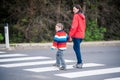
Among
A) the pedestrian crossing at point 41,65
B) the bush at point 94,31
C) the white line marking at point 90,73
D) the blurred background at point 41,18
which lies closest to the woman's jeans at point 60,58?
the pedestrian crossing at point 41,65

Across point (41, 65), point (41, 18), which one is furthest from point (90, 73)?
point (41, 18)

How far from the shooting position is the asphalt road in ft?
41.3

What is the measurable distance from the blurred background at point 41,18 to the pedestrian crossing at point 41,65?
20.2 ft

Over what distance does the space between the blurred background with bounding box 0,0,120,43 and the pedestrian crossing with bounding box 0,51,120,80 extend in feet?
20.2

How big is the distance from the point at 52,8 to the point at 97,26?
335cm

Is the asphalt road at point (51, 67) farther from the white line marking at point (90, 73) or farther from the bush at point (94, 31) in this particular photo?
the bush at point (94, 31)

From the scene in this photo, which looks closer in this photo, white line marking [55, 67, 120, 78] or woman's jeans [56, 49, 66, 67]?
white line marking [55, 67, 120, 78]

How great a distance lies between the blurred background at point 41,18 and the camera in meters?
24.5

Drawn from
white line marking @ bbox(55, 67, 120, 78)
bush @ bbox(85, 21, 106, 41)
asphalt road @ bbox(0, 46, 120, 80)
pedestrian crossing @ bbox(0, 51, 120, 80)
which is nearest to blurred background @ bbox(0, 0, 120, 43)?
bush @ bbox(85, 21, 106, 41)

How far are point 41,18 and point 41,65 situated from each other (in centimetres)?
1037

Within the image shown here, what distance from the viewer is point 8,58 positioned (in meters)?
16.9

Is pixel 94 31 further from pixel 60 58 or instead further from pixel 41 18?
pixel 60 58

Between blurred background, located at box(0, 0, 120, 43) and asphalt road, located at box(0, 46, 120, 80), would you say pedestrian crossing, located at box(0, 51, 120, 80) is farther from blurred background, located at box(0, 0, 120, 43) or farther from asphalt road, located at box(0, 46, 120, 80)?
blurred background, located at box(0, 0, 120, 43)

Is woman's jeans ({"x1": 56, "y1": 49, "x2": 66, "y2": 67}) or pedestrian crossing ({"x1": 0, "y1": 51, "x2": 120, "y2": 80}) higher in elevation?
woman's jeans ({"x1": 56, "y1": 49, "x2": 66, "y2": 67})
